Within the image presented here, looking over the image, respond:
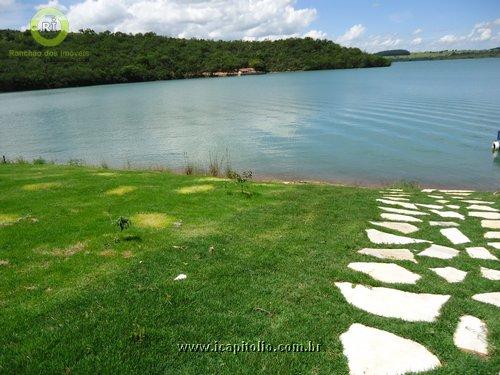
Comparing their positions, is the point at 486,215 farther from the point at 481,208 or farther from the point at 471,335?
the point at 471,335

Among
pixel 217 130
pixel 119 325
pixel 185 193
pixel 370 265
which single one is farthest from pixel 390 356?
pixel 217 130

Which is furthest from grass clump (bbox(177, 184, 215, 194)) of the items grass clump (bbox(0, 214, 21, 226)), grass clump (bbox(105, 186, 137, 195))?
grass clump (bbox(0, 214, 21, 226))

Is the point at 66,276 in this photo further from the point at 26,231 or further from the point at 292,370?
the point at 292,370

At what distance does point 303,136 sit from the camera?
34.1m

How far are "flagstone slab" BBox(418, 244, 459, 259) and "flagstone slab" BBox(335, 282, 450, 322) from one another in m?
1.73

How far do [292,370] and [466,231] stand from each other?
21.1 ft

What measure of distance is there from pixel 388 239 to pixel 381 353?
399cm

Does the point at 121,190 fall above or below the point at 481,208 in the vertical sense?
above

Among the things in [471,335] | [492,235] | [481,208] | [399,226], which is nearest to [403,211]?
[399,226]

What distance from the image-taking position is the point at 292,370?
417cm

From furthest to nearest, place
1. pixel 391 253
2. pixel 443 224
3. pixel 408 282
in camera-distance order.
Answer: pixel 443 224
pixel 391 253
pixel 408 282

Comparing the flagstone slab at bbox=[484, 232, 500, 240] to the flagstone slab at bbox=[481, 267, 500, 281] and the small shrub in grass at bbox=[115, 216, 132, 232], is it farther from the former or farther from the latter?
the small shrub in grass at bbox=[115, 216, 132, 232]

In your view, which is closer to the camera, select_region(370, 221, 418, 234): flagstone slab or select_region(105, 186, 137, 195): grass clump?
select_region(370, 221, 418, 234): flagstone slab

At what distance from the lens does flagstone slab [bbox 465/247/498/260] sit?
23.7 ft
